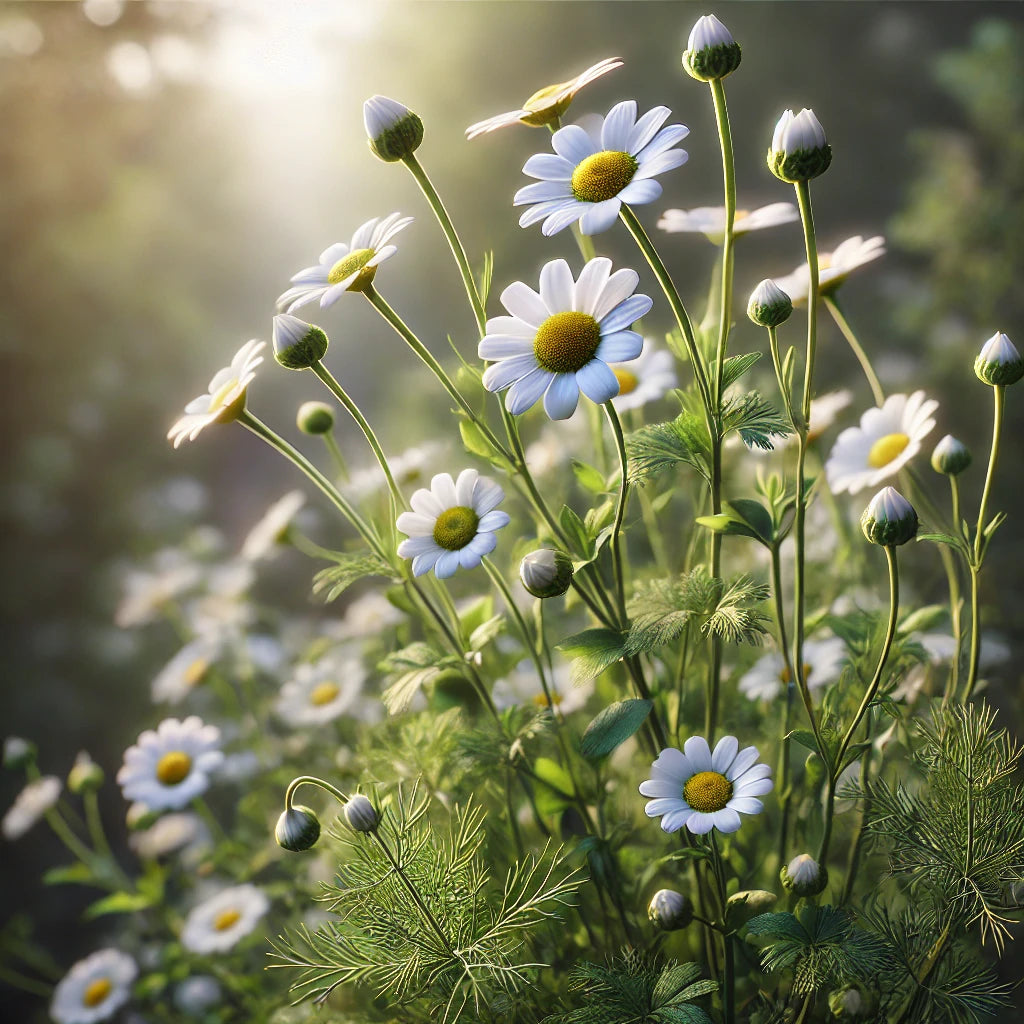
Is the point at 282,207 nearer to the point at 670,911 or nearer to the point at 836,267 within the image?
the point at 836,267

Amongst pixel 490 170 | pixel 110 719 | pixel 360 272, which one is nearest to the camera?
pixel 360 272

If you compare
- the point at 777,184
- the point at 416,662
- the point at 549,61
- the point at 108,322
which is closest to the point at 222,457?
the point at 108,322

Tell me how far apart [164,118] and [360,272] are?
1.14m

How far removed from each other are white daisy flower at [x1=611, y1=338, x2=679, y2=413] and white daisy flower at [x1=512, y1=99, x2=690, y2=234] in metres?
0.13

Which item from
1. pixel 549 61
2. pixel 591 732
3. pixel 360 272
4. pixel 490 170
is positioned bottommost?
Result: pixel 591 732

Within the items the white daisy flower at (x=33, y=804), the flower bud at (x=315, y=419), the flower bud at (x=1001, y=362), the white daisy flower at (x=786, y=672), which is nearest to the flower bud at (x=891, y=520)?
the flower bud at (x=1001, y=362)

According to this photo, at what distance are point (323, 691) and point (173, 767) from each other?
11 cm

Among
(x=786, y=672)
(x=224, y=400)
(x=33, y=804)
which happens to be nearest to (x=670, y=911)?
(x=786, y=672)

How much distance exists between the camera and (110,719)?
1.15 m

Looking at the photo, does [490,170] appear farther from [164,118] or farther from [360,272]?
[360,272]

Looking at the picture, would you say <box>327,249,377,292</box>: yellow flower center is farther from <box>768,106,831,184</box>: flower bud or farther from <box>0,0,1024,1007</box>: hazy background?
<box>0,0,1024,1007</box>: hazy background

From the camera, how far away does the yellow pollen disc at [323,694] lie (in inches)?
25.1

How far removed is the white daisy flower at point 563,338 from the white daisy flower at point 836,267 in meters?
0.13

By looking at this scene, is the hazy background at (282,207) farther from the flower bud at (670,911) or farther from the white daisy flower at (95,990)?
the flower bud at (670,911)
